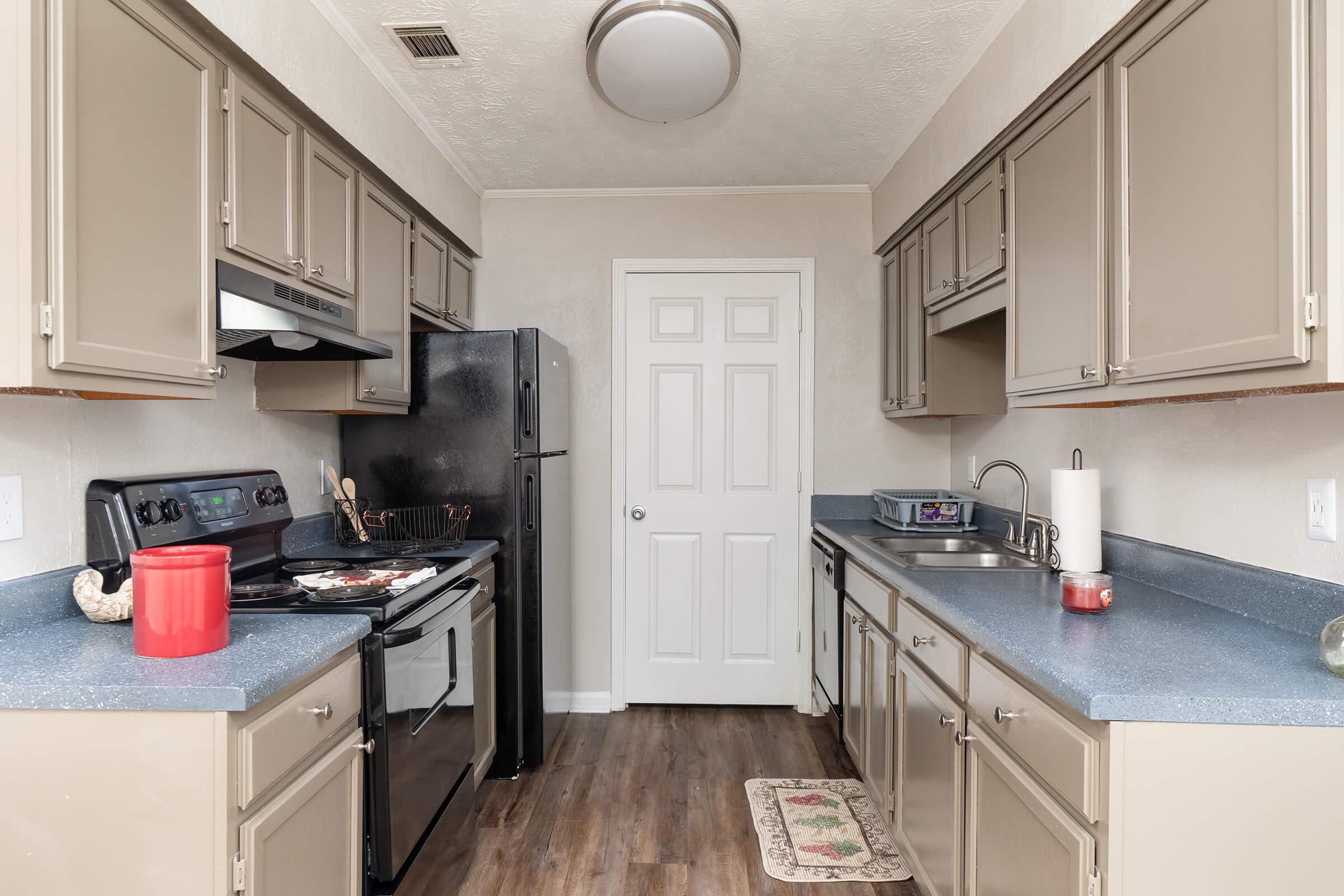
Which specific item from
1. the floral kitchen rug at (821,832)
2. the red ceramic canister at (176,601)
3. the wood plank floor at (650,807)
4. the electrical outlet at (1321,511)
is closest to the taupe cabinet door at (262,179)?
the red ceramic canister at (176,601)

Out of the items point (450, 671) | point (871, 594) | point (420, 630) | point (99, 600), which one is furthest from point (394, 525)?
point (871, 594)

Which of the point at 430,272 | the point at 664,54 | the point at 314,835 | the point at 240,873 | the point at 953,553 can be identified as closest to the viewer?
the point at 240,873

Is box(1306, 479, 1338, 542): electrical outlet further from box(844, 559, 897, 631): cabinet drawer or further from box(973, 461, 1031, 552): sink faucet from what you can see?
box(844, 559, 897, 631): cabinet drawer

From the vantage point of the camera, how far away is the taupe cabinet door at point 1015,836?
1.24 meters

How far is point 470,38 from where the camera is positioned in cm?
221

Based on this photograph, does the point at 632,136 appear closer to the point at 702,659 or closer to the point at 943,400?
the point at 943,400

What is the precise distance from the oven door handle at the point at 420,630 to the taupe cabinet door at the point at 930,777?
1318 mm

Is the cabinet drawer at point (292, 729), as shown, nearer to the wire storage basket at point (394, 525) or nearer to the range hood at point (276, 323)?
the range hood at point (276, 323)

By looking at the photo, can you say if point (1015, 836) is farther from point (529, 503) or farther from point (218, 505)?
point (218, 505)

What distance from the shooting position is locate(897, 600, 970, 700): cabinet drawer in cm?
173

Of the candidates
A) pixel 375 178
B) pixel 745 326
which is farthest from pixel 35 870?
pixel 745 326

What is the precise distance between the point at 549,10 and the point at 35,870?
2.22 meters

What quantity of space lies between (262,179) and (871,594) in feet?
7.06

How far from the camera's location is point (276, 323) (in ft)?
5.83
